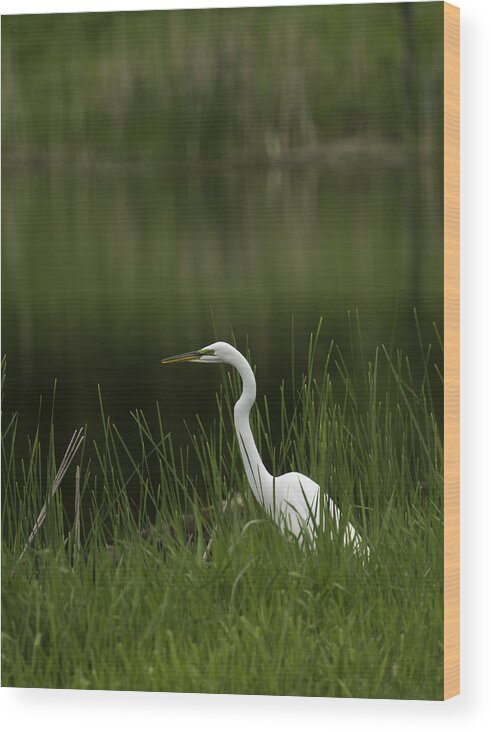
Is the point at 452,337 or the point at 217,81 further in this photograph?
the point at 217,81

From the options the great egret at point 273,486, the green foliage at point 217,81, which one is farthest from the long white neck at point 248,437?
the green foliage at point 217,81

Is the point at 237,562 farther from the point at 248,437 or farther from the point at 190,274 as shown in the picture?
the point at 190,274

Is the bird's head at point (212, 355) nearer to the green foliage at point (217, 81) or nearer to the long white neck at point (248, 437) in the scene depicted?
the long white neck at point (248, 437)

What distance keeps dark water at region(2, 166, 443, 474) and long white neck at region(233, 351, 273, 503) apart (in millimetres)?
44

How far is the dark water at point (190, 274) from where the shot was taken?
155 inches

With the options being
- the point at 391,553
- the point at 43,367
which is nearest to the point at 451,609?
the point at 391,553

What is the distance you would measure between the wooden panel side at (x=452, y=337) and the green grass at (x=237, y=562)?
4cm

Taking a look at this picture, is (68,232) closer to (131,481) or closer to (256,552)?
(131,481)

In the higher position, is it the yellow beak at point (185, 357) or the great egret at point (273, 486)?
the yellow beak at point (185, 357)

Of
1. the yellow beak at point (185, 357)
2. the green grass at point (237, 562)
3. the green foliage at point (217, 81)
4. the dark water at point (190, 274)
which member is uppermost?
the green foliage at point (217, 81)

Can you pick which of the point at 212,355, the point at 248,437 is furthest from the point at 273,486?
the point at 212,355

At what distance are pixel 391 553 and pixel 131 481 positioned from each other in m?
0.81

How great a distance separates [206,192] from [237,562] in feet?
3.64

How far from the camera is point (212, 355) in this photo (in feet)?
13.1
